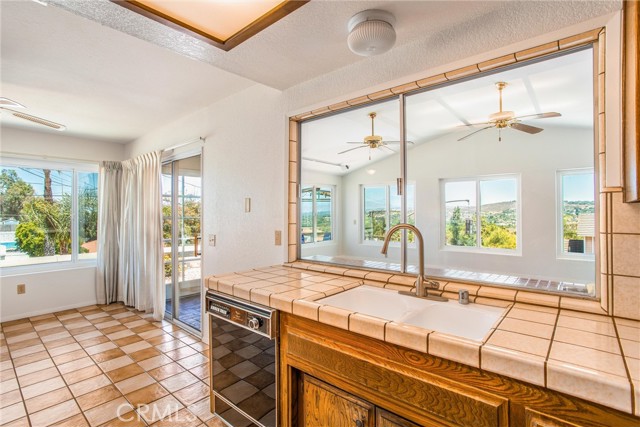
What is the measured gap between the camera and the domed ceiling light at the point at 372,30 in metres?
1.35

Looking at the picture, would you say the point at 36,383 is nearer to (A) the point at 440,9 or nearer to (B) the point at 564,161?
(A) the point at 440,9

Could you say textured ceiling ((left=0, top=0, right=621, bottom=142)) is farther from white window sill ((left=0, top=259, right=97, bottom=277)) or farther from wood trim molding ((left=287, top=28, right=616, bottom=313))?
white window sill ((left=0, top=259, right=97, bottom=277))

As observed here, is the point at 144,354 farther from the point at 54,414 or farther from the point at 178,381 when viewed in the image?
the point at 54,414

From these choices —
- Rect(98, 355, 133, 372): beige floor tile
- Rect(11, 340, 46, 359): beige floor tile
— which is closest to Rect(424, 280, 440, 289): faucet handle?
Rect(98, 355, 133, 372): beige floor tile

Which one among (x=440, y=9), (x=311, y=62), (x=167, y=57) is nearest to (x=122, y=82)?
(x=167, y=57)

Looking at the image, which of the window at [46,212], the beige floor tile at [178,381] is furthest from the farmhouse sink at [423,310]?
the window at [46,212]

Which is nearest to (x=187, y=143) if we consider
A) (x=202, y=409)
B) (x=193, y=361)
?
(x=193, y=361)

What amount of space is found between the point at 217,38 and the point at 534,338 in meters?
1.91

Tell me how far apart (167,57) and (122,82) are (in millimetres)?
676

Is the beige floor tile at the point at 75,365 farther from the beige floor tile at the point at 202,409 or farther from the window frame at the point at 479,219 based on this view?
the window frame at the point at 479,219

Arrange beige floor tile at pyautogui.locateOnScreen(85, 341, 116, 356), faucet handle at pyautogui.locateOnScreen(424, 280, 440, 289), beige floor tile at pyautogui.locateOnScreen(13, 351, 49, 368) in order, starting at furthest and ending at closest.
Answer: beige floor tile at pyautogui.locateOnScreen(85, 341, 116, 356) < beige floor tile at pyautogui.locateOnScreen(13, 351, 49, 368) < faucet handle at pyautogui.locateOnScreen(424, 280, 440, 289)

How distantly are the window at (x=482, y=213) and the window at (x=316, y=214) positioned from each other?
94cm

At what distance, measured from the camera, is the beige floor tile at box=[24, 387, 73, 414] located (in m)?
2.01

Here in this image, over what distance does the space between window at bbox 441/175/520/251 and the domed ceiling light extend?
1.34 metres
